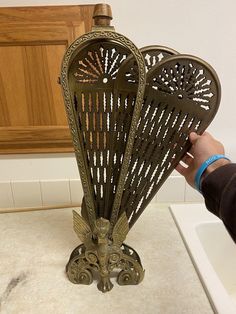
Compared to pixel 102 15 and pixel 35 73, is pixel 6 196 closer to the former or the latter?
pixel 35 73

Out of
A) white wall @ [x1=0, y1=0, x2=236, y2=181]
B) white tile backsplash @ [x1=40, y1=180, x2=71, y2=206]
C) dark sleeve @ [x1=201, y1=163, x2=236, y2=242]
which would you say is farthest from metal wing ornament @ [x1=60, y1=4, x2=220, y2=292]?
white tile backsplash @ [x1=40, y1=180, x2=71, y2=206]

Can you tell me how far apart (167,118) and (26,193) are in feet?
1.95

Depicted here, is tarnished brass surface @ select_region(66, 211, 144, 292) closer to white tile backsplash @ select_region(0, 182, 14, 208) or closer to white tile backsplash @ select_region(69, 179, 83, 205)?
white tile backsplash @ select_region(69, 179, 83, 205)

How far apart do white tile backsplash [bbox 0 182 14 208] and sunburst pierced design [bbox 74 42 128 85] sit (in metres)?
0.57

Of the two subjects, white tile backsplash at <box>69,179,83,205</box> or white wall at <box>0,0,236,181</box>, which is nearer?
white wall at <box>0,0,236,181</box>

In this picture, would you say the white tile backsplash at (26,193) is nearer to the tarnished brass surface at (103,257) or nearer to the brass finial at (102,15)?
the tarnished brass surface at (103,257)

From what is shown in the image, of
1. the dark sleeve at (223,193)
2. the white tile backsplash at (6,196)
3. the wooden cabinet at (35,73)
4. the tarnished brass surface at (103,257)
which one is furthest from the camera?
the white tile backsplash at (6,196)

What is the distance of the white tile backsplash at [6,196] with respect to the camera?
0.91m

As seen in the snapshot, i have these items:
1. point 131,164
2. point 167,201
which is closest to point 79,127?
point 131,164

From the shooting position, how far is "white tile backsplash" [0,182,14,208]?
2.98 ft


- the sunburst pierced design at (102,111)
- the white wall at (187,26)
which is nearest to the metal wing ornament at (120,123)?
the sunburst pierced design at (102,111)

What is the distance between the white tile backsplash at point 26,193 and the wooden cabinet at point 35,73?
122 millimetres

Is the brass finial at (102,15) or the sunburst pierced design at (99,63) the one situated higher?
the brass finial at (102,15)

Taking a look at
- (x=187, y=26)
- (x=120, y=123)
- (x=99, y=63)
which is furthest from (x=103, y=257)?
(x=187, y=26)
